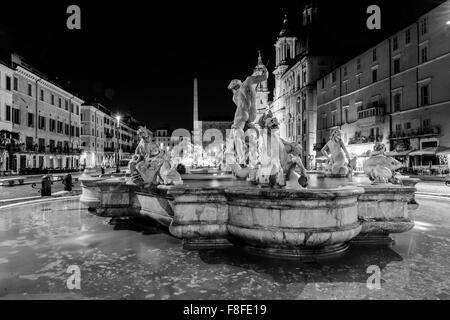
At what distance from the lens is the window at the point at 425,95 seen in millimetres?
31500

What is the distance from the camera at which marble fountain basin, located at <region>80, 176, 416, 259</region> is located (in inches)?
212

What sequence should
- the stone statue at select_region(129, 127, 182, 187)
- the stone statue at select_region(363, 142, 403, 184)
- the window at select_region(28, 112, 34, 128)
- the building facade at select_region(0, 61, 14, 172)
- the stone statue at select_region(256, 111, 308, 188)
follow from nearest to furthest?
the stone statue at select_region(256, 111, 308, 188), the stone statue at select_region(363, 142, 403, 184), the stone statue at select_region(129, 127, 182, 187), the building facade at select_region(0, 61, 14, 172), the window at select_region(28, 112, 34, 128)

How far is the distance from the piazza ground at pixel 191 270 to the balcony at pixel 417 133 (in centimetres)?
2696

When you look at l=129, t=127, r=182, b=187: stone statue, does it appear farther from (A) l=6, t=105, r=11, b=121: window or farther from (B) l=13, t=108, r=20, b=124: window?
(B) l=13, t=108, r=20, b=124: window

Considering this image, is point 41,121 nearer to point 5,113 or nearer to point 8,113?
point 8,113

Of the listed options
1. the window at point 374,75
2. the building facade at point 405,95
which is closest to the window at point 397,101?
the building facade at point 405,95

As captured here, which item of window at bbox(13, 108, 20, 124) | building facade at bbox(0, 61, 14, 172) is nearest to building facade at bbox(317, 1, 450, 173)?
building facade at bbox(0, 61, 14, 172)

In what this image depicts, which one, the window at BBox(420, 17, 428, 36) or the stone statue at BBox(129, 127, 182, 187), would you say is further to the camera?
the window at BBox(420, 17, 428, 36)

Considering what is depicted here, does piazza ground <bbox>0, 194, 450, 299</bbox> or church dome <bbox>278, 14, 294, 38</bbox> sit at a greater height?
church dome <bbox>278, 14, 294, 38</bbox>

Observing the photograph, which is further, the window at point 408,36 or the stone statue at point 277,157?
the window at point 408,36

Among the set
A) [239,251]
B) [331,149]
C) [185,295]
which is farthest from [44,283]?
[331,149]

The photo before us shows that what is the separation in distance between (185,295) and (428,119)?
1346 inches

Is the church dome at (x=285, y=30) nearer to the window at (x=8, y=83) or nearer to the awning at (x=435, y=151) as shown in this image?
the awning at (x=435, y=151)

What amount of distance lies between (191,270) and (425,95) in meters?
34.1
